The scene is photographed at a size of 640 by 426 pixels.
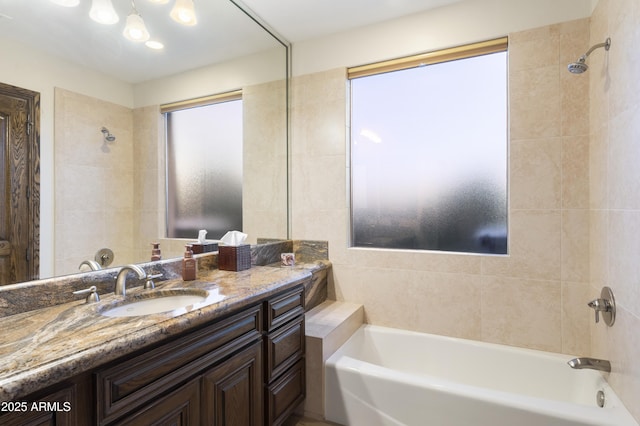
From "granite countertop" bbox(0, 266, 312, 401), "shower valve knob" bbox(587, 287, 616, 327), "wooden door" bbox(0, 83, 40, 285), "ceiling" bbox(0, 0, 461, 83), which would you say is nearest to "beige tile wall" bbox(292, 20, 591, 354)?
"shower valve knob" bbox(587, 287, 616, 327)

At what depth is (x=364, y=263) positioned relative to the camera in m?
2.44

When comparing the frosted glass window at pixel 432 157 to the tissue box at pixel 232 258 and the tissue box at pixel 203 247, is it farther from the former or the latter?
the tissue box at pixel 203 247

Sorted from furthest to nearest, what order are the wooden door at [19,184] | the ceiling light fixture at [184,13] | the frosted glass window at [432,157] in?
the frosted glass window at [432,157] → the ceiling light fixture at [184,13] → the wooden door at [19,184]

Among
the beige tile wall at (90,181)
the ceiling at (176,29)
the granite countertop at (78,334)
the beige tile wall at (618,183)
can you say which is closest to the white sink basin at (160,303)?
the granite countertop at (78,334)

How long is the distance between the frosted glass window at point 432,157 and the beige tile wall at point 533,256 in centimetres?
11

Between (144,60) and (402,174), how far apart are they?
5.80 feet

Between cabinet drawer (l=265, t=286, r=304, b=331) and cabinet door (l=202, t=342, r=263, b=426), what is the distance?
0.44 feet

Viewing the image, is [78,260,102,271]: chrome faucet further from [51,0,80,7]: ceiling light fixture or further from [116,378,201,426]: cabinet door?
[51,0,80,7]: ceiling light fixture

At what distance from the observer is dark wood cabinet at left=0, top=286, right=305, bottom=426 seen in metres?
0.83

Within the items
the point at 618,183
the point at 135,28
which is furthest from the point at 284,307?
the point at 618,183

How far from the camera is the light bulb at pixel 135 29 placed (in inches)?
60.1

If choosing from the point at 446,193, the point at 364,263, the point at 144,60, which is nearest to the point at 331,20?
the point at 144,60

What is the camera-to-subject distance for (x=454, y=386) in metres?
1.59

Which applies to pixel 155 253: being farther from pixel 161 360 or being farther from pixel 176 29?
pixel 176 29
